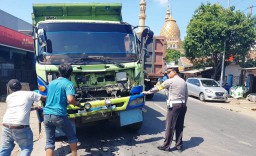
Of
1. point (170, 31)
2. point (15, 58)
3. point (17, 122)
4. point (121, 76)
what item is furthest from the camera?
point (170, 31)

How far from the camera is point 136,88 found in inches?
230

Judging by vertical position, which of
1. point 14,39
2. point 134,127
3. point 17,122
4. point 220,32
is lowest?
point 134,127

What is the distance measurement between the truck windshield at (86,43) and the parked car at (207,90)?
37.3ft

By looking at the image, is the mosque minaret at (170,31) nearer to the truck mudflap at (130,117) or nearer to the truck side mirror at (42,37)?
the truck mudflap at (130,117)

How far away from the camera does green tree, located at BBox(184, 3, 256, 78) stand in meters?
21.1

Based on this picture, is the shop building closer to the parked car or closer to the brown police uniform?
the brown police uniform

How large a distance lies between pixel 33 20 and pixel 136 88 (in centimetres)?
405

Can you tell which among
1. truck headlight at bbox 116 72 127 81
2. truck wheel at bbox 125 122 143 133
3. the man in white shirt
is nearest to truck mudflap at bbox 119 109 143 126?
truck wheel at bbox 125 122 143 133

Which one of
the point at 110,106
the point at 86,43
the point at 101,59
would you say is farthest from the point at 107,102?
the point at 86,43

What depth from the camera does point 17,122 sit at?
148 inches

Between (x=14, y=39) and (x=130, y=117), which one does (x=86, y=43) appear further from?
(x=14, y=39)

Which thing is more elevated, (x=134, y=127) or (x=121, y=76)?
(x=121, y=76)

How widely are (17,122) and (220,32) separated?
20.2m

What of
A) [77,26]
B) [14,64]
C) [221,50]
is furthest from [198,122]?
[221,50]
